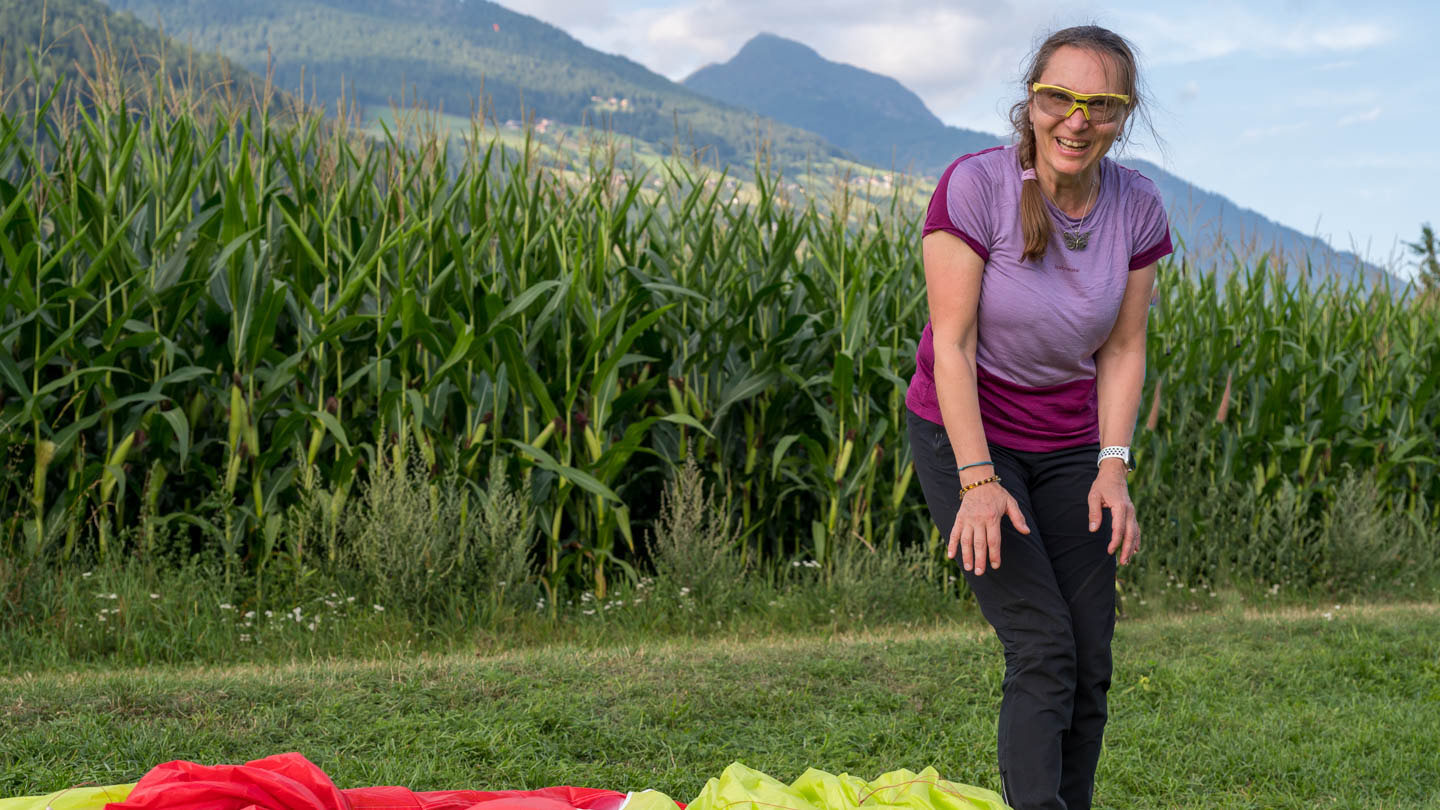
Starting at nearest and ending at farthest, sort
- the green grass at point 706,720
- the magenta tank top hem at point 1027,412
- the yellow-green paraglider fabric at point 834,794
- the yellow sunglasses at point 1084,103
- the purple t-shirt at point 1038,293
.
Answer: the yellow-green paraglider fabric at point 834,794 < the yellow sunglasses at point 1084,103 < the purple t-shirt at point 1038,293 < the magenta tank top hem at point 1027,412 < the green grass at point 706,720

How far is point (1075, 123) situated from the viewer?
7.91ft

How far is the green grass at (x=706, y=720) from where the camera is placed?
3521mm

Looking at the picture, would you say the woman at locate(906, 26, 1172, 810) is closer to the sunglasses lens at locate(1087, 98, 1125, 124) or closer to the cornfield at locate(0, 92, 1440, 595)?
the sunglasses lens at locate(1087, 98, 1125, 124)

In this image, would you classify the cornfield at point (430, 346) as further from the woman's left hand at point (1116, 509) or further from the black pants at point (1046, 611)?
the woman's left hand at point (1116, 509)

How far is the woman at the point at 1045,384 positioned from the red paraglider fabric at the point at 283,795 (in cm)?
97

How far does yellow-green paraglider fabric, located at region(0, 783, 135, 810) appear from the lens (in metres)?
1.86

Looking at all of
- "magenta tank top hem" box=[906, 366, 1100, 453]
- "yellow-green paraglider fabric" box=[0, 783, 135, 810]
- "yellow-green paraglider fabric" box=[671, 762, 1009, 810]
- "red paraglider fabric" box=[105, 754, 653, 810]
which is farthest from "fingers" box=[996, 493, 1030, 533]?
"yellow-green paraglider fabric" box=[0, 783, 135, 810]

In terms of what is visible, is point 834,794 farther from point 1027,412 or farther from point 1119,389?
point 1119,389

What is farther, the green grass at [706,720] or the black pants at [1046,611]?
the green grass at [706,720]

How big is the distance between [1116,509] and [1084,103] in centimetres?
91

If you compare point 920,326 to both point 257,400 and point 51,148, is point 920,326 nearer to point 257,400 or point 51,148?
point 257,400

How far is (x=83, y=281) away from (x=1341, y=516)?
7688mm

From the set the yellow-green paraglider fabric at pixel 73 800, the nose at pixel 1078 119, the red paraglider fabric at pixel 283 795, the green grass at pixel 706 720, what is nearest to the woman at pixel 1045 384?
the nose at pixel 1078 119

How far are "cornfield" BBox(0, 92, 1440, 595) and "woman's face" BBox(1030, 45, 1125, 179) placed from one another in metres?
Answer: 3.14
